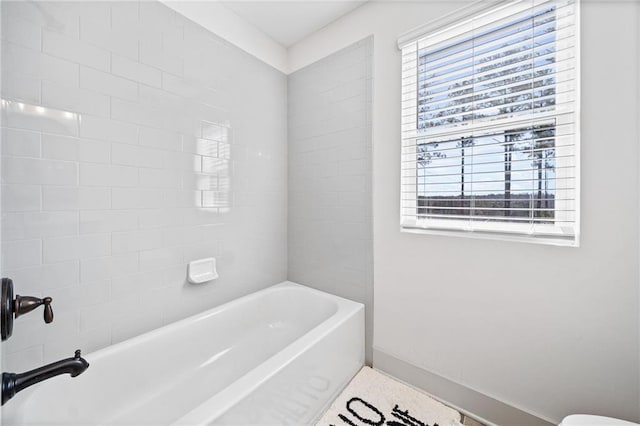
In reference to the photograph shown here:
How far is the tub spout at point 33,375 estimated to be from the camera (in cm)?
73

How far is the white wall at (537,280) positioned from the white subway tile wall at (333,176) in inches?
3.8

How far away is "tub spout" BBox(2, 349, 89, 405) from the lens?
2.40 feet

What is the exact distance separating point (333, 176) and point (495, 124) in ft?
3.55

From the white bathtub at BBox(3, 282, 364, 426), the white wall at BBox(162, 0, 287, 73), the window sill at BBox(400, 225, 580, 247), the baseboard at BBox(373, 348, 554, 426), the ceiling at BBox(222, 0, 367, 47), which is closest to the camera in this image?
the white bathtub at BBox(3, 282, 364, 426)

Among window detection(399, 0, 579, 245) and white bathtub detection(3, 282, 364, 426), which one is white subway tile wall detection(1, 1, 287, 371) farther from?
window detection(399, 0, 579, 245)

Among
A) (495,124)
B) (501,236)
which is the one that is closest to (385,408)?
(501,236)

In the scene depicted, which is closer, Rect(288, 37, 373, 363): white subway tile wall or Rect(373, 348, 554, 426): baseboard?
Rect(373, 348, 554, 426): baseboard

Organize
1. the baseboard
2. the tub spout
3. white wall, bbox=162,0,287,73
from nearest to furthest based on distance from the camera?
the tub spout → the baseboard → white wall, bbox=162,0,287,73

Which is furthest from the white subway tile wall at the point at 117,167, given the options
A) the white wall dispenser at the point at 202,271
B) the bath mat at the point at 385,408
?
the bath mat at the point at 385,408

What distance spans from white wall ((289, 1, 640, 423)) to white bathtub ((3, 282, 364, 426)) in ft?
1.66

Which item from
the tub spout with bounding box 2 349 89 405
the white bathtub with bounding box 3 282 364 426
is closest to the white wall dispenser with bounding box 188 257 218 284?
the white bathtub with bounding box 3 282 364 426

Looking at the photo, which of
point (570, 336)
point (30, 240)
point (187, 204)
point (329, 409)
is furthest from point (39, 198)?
point (570, 336)

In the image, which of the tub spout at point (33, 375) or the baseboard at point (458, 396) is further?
the baseboard at point (458, 396)

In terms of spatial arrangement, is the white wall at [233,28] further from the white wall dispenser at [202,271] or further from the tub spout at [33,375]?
the tub spout at [33,375]
